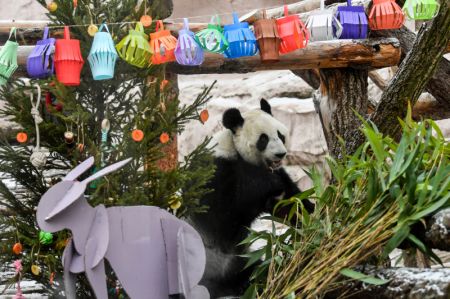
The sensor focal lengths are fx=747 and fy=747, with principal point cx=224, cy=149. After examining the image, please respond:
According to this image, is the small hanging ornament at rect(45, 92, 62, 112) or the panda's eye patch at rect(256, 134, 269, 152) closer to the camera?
the small hanging ornament at rect(45, 92, 62, 112)

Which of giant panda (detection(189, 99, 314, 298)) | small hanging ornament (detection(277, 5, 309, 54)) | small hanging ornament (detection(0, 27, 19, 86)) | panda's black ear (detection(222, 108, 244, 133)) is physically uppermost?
small hanging ornament (detection(277, 5, 309, 54))

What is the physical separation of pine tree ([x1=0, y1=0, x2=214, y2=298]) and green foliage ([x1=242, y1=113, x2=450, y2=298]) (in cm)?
48

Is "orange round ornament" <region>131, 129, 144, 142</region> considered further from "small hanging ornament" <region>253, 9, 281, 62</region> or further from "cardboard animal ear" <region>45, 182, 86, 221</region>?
"small hanging ornament" <region>253, 9, 281, 62</region>

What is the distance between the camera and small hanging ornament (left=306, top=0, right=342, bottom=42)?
3.27 m

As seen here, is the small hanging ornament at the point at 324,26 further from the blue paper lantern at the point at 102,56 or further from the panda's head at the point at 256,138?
the blue paper lantern at the point at 102,56

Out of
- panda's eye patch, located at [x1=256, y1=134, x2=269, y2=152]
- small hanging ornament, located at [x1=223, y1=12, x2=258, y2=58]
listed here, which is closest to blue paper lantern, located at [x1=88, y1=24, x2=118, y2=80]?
small hanging ornament, located at [x1=223, y1=12, x2=258, y2=58]

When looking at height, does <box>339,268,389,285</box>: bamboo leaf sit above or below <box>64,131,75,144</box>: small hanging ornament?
below

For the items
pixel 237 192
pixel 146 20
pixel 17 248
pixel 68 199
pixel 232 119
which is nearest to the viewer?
pixel 68 199

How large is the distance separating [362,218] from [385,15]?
1.06 meters

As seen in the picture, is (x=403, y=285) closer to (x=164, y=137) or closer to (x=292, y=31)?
(x=164, y=137)

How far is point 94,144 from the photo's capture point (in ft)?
9.36

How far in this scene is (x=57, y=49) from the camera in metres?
2.87

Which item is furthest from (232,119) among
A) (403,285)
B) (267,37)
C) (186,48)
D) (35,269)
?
(403,285)

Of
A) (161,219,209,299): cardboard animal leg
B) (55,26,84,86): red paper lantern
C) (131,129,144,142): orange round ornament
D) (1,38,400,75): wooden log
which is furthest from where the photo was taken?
(1,38,400,75): wooden log
